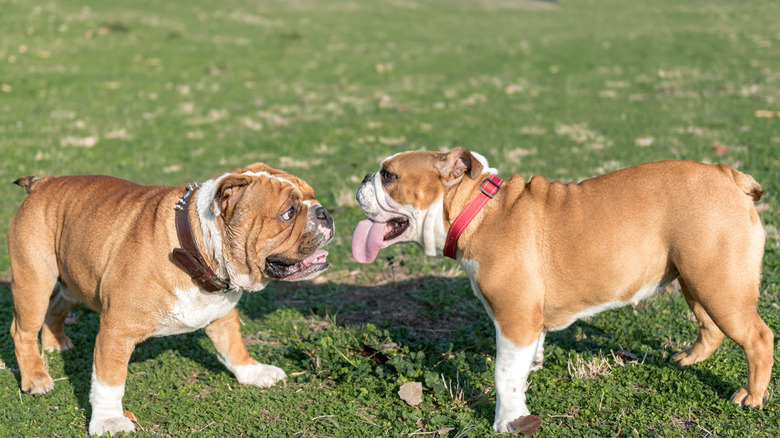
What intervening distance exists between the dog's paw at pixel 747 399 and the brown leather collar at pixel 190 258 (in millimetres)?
3345

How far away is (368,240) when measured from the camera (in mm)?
4801

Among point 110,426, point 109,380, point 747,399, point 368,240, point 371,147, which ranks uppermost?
point 368,240

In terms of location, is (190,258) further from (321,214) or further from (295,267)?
(321,214)

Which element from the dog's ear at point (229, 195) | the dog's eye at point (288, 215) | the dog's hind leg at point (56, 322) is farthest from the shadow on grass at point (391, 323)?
the dog's ear at point (229, 195)

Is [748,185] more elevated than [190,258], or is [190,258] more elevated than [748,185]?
[748,185]

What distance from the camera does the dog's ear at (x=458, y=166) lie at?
430 cm

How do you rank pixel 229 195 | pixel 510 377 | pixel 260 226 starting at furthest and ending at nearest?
pixel 260 226, pixel 229 195, pixel 510 377

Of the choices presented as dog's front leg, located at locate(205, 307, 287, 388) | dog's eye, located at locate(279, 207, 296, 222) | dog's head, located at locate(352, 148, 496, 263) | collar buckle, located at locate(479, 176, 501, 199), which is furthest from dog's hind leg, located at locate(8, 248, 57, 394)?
collar buckle, located at locate(479, 176, 501, 199)

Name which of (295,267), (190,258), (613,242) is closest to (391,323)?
(295,267)

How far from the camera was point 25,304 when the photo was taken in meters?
4.90

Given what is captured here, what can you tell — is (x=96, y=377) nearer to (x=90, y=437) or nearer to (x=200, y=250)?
(x=90, y=437)

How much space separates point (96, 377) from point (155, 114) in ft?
43.0

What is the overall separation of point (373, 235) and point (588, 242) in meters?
1.45

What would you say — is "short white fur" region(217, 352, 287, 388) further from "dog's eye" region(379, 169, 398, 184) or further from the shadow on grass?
"dog's eye" region(379, 169, 398, 184)
